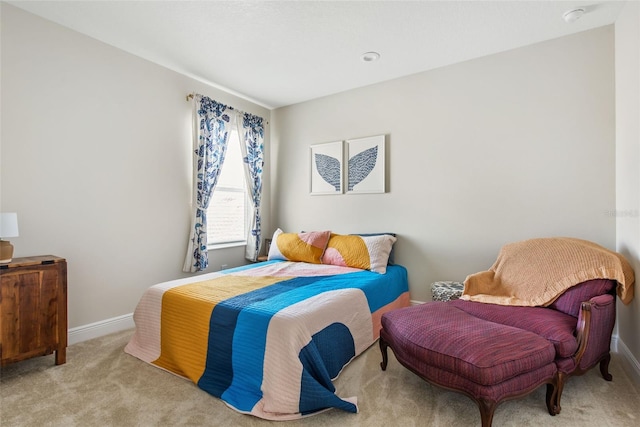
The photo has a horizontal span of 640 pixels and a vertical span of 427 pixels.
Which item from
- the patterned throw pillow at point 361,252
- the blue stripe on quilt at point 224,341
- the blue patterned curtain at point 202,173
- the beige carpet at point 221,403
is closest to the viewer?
the beige carpet at point 221,403

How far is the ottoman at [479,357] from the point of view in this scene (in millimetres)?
1489

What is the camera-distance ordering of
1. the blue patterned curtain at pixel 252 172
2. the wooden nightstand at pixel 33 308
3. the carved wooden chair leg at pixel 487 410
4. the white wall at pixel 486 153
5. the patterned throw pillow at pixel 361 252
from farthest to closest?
the blue patterned curtain at pixel 252 172 < the patterned throw pillow at pixel 361 252 < the white wall at pixel 486 153 < the wooden nightstand at pixel 33 308 < the carved wooden chair leg at pixel 487 410

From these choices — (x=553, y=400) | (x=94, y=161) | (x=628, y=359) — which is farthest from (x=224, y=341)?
(x=628, y=359)

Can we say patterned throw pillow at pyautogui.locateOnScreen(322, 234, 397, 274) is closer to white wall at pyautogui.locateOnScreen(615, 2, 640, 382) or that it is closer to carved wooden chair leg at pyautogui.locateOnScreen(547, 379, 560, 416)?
carved wooden chair leg at pyautogui.locateOnScreen(547, 379, 560, 416)

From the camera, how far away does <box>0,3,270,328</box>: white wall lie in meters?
2.37

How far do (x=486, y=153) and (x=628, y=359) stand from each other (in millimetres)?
1903

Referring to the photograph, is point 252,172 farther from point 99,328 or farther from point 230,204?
point 99,328

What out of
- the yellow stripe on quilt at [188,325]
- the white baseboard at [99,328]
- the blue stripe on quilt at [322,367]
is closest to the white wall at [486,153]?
the blue stripe on quilt at [322,367]

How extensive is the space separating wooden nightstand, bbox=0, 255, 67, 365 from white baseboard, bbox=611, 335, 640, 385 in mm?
3926

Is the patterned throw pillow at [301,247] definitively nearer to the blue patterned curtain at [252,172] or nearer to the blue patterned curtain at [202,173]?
the blue patterned curtain at [252,172]

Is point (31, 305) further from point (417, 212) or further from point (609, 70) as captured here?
point (609, 70)

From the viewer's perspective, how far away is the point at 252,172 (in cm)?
421

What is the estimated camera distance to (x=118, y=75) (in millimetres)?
2914

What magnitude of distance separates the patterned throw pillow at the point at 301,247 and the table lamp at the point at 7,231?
2259 mm
